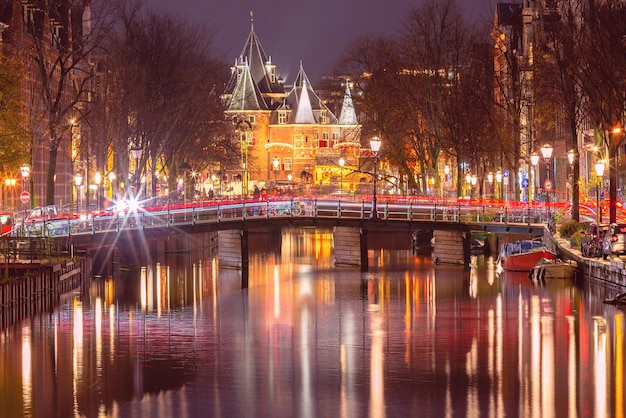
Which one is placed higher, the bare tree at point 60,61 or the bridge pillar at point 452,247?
the bare tree at point 60,61

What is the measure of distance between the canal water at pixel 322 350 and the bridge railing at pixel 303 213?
14.5 feet

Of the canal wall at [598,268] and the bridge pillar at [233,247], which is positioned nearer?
the canal wall at [598,268]

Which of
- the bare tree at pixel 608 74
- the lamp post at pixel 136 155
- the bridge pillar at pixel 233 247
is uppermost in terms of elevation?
the bare tree at pixel 608 74

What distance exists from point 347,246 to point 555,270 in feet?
74.3

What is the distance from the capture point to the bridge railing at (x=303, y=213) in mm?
82550

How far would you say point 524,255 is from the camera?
79.8m

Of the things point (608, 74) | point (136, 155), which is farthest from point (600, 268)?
point (136, 155)

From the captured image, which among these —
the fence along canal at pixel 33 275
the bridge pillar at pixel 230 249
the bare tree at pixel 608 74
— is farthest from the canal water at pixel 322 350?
the bridge pillar at pixel 230 249

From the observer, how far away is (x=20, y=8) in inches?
4321

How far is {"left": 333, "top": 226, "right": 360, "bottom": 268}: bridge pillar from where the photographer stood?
91.6m

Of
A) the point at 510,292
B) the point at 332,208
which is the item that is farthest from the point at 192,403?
the point at 332,208

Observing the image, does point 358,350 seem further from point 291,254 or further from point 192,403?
point 291,254

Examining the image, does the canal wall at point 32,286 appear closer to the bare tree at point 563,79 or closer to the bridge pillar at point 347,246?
the bridge pillar at point 347,246

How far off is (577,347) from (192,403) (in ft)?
47.7
